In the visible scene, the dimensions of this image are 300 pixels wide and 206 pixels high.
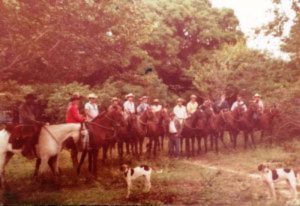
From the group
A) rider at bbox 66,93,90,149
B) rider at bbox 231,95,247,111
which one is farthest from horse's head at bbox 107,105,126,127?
rider at bbox 231,95,247,111

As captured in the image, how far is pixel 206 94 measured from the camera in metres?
12.0

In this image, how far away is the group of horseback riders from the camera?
1006 centimetres

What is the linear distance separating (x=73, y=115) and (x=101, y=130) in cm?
87

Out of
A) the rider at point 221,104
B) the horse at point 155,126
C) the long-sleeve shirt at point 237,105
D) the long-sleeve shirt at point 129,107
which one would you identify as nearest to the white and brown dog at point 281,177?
the rider at point 221,104

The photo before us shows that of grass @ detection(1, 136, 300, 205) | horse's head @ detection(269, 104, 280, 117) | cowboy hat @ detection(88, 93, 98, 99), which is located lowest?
grass @ detection(1, 136, 300, 205)

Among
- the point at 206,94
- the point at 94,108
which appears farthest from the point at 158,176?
the point at 206,94

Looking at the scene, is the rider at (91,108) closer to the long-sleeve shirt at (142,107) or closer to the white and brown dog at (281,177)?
the long-sleeve shirt at (142,107)

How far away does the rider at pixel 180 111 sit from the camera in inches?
494

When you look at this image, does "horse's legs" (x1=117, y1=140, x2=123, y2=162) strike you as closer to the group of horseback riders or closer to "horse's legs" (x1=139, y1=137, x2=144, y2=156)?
"horse's legs" (x1=139, y1=137, x2=144, y2=156)

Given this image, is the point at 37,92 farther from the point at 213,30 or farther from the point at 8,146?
the point at 213,30

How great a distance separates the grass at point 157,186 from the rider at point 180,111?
2.21 m

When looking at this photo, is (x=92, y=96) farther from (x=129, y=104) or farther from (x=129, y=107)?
(x=129, y=107)

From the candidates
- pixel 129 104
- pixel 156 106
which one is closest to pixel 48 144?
A: pixel 129 104

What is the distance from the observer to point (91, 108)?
10.8 metres
